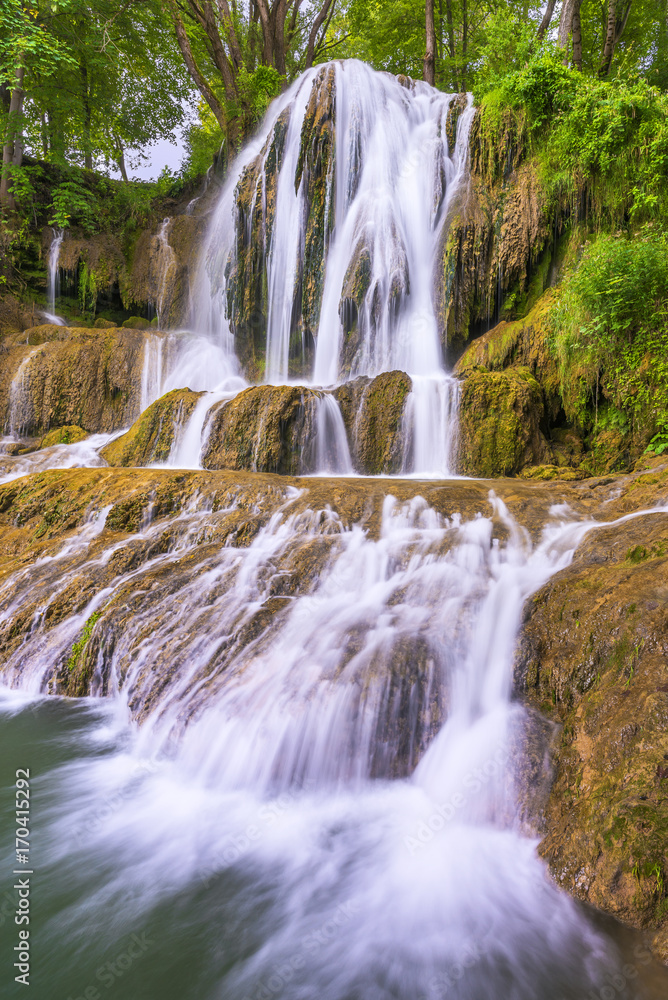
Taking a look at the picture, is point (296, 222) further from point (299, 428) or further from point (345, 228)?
point (299, 428)

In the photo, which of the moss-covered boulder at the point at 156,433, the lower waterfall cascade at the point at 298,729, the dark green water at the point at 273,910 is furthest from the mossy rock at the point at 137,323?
the dark green water at the point at 273,910

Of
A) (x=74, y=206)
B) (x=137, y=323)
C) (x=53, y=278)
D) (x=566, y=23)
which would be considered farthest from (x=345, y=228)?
(x=53, y=278)

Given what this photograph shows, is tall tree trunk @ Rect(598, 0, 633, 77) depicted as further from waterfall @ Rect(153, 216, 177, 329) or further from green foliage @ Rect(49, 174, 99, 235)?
green foliage @ Rect(49, 174, 99, 235)

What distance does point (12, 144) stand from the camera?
14.7m

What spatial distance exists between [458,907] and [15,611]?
14.2ft

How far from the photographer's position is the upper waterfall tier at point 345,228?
10.8m

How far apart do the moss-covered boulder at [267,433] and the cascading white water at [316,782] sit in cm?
310

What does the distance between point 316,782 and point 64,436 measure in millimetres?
10091

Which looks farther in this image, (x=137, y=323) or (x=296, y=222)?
(x=137, y=323)

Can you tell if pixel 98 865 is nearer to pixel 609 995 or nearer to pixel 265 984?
pixel 265 984

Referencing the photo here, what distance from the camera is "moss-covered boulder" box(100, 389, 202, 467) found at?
870 cm

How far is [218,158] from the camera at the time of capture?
17.1 meters

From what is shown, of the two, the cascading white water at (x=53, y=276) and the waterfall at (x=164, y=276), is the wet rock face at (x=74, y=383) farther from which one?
the cascading white water at (x=53, y=276)

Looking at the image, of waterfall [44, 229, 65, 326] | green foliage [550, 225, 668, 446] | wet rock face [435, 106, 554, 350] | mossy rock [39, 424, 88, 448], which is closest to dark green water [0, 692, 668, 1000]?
green foliage [550, 225, 668, 446]
